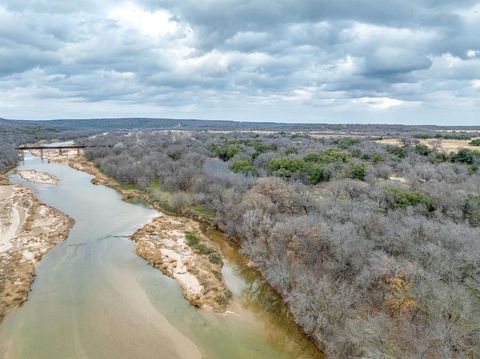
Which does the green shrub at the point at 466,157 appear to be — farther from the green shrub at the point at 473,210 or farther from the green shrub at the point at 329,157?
the green shrub at the point at 473,210

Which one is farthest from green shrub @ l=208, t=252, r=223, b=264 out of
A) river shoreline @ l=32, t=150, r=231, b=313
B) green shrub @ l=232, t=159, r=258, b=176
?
green shrub @ l=232, t=159, r=258, b=176

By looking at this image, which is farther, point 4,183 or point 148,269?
point 4,183

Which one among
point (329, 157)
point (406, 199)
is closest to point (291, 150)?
point (329, 157)

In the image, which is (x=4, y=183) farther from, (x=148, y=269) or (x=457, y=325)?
(x=457, y=325)

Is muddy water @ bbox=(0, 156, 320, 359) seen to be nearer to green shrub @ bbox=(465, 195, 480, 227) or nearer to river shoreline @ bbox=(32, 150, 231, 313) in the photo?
river shoreline @ bbox=(32, 150, 231, 313)

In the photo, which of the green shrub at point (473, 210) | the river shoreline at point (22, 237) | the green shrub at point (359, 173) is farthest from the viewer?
the green shrub at point (359, 173)

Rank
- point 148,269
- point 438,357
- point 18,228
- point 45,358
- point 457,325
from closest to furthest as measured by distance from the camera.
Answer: point 438,357 → point 457,325 → point 45,358 → point 148,269 → point 18,228

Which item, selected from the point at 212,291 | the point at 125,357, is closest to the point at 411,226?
the point at 212,291

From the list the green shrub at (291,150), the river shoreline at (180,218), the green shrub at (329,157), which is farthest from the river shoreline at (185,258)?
the green shrub at (291,150)
